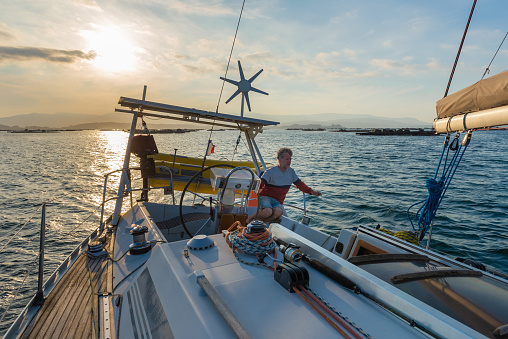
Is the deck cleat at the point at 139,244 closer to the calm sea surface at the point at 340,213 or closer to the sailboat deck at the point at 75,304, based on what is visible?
the sailboat deck at the point at 75,304

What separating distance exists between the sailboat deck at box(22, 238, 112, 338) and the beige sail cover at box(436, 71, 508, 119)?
13.7ft

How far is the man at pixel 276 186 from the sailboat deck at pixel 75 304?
8.02 feet

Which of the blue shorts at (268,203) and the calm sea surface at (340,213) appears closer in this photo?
the blue shorts at (268,203)

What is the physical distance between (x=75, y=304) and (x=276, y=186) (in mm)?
3208

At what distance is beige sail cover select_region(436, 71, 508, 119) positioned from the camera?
2.48 meters

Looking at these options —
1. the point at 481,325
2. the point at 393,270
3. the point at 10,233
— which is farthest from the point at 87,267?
the point at 10,233

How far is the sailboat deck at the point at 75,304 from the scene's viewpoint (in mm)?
2764

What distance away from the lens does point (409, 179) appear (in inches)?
718

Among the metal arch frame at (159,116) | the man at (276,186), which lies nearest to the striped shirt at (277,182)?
the man at (276,186)

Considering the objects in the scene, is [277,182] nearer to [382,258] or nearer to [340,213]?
[382,258]

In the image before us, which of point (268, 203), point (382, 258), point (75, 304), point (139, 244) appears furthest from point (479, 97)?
point (75, 304)

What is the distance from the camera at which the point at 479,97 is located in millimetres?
2760

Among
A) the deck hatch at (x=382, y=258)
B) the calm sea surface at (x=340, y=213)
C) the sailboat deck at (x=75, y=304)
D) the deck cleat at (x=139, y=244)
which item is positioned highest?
the deck hatch at (x=382, y=258)

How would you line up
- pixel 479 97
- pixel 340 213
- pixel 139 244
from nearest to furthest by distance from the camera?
pixel 479 97 < pixel 139 244 < pixel 340 213
